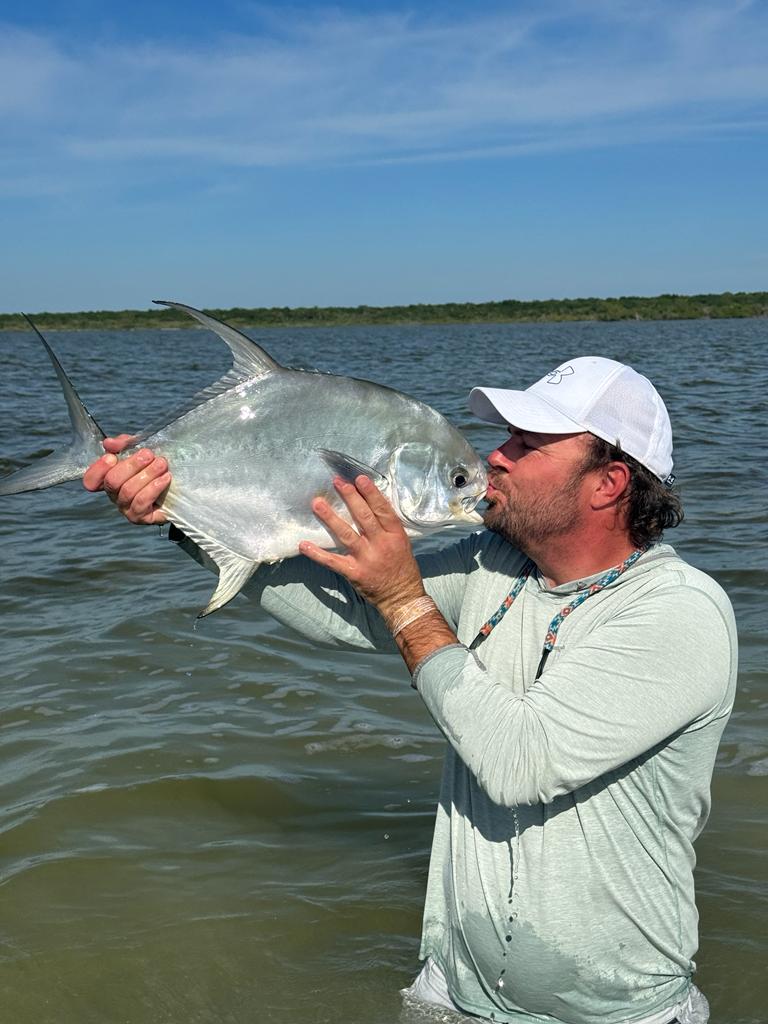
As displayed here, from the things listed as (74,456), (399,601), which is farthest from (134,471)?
(399,601)

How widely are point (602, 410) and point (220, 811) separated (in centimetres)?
285

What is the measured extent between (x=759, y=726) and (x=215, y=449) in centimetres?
368

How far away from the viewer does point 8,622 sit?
7230 millimetres

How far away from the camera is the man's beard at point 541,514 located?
2.72m

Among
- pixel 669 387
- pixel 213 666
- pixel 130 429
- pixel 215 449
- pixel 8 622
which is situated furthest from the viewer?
pixel 669 387

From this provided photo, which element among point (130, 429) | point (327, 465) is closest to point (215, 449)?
point (327, 465)

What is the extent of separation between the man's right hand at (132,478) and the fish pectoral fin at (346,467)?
49 centimetres

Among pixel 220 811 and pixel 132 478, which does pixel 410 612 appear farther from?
pixel 220 811

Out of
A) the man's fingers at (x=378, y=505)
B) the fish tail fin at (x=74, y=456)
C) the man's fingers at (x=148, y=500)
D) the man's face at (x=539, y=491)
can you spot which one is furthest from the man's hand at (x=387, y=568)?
the fish tail fin at (x=74, y=456)

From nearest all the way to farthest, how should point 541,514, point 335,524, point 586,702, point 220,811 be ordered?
1. point 586,702
2. point 335,524
3. point 541,514
4. point 220,811

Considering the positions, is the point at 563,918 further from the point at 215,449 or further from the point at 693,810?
the point at 215,449

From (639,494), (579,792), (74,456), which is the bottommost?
(579,792)

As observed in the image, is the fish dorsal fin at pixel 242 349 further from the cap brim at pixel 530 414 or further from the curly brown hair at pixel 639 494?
the curly brown hair at pixel 639 494

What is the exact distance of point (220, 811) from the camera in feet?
15.6
